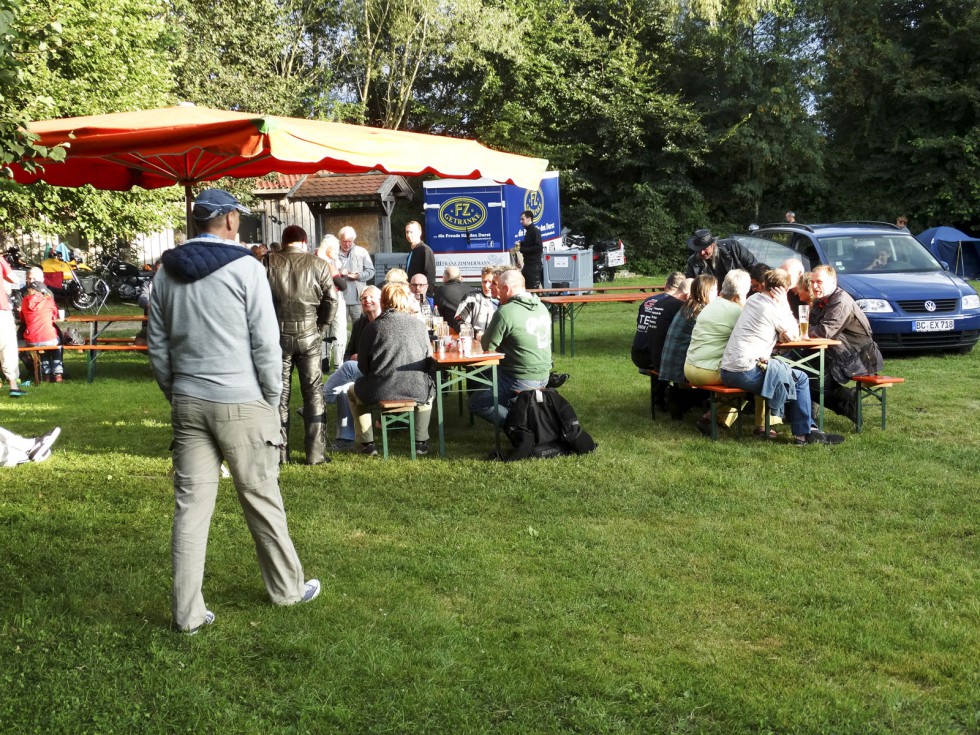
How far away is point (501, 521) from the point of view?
233 inches

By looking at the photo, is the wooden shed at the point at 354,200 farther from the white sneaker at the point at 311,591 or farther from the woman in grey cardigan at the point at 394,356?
the white sneaker at the point at 311,591

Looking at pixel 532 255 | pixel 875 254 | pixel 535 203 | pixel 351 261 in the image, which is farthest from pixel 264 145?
pixel 535 203

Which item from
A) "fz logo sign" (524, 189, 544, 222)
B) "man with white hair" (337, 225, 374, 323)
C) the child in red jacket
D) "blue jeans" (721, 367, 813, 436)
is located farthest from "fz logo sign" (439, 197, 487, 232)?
"blue jeans" (721, 367, 813, 436)

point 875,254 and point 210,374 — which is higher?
point 875,254

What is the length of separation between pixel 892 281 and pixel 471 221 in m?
11.9

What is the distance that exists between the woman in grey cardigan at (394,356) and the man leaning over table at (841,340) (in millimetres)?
3322

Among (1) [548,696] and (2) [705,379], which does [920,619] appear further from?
(2) [705,379]

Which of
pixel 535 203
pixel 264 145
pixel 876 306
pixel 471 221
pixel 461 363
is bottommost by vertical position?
pixel 461 363

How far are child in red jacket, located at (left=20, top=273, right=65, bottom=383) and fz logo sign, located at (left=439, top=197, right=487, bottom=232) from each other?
1187 cm

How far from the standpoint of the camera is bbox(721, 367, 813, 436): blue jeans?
7.60 metres

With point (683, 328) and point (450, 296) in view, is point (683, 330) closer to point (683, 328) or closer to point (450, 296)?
point (683, 328)

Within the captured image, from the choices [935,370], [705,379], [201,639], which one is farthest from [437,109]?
[201,639]

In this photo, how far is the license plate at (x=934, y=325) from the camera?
11914 mm

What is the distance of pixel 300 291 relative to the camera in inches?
284
